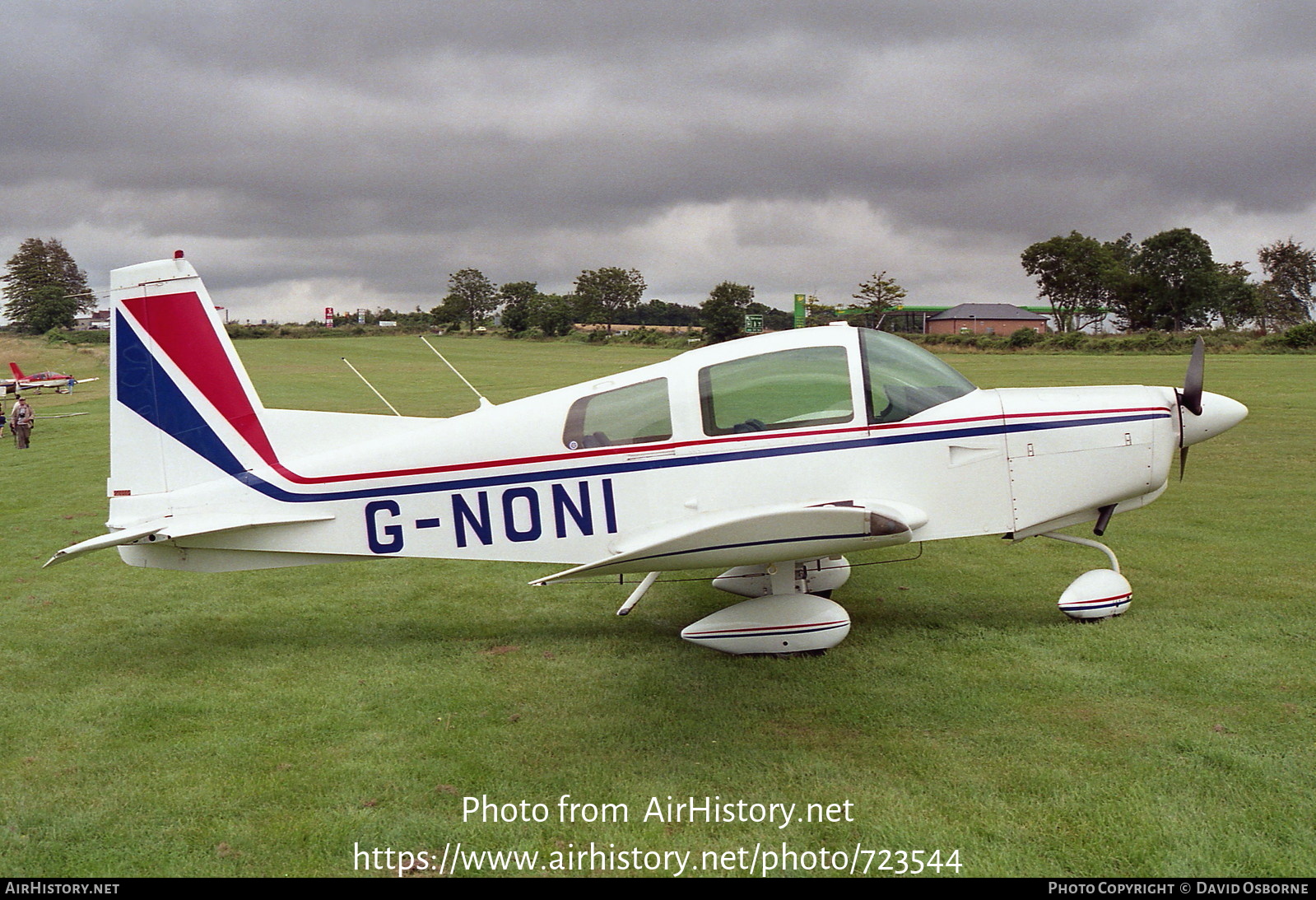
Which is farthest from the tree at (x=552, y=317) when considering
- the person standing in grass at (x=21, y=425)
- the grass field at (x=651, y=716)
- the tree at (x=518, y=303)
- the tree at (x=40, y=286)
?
the grass field at (x=651, y=716)

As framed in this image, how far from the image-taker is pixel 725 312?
58.3ft

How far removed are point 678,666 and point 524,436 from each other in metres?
1.92

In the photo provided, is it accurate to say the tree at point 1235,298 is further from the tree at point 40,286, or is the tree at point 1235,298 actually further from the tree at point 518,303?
the tree at point 40,286

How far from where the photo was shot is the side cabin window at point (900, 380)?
→ 18.0 ft

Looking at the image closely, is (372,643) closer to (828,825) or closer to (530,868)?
(530,868)

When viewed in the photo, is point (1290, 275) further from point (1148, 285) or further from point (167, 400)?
point (167, 400)

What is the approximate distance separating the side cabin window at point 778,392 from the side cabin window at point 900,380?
16 cm

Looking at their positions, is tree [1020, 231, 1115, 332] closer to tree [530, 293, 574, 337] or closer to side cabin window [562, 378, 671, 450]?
tree [530, 293, 574, 337]

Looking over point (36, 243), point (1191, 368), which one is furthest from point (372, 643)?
point (36, 243)

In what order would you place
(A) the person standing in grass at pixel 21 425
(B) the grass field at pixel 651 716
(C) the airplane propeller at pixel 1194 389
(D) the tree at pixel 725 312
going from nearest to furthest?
(B) the grass field at pixel 651 716 → (C) the airplane propeller at pixel 1194 389 → (D) the tree at pixel 725 312 → (A) the person standing in grass at pixel 21 425

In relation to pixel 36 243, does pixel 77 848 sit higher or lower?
lower

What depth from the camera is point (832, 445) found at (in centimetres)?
543

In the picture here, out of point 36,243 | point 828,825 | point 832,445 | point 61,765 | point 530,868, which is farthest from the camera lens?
point 36,243

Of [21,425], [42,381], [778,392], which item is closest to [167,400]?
[778,392]
